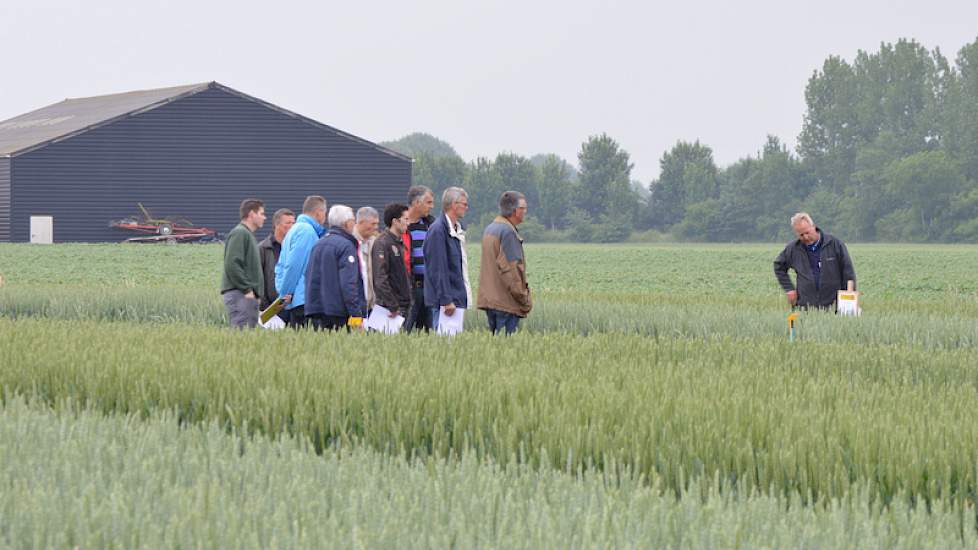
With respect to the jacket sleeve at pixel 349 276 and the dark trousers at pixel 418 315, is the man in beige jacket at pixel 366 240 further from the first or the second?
the dark trousers at pixel 418 315

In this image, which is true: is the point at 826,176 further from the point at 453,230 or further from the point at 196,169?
the point at 453,230

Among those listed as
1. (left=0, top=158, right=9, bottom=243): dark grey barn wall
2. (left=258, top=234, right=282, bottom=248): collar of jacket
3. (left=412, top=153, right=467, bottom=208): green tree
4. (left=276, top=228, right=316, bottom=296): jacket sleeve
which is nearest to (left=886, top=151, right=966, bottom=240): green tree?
(left=412, top=153, right=467, bottom=208): green tree

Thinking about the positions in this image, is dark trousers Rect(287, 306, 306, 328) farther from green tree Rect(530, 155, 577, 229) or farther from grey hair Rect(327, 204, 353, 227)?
green tree Rect(530, 155, 577, 229)

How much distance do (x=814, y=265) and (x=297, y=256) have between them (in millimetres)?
5359

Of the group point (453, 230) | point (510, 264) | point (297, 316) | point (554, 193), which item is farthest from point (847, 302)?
point (554, 193)

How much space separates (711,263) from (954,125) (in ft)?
209

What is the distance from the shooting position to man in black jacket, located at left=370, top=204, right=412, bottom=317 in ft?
37.3

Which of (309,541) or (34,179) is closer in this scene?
(309,541)

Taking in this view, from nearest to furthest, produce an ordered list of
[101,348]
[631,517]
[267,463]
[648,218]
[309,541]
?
[309,541]
[631,517]
[267,463]
[101,348]
[648,218]

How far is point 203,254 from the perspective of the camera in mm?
46719

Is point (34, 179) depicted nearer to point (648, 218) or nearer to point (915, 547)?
point (915, 547)

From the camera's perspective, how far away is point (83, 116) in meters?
64.0

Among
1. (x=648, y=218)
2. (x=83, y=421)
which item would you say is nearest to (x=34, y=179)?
(x=83, y=421)

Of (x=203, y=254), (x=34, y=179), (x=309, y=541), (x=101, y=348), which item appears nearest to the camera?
(x=309, y=541)
